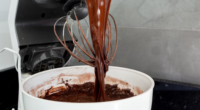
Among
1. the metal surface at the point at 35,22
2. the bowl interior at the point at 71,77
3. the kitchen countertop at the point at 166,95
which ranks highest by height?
the metal surface at the point at 35,22

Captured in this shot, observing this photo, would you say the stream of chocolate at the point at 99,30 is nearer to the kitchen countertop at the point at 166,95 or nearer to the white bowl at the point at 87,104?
the white bowl at the point at 87,104

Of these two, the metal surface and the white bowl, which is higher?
the metal surface

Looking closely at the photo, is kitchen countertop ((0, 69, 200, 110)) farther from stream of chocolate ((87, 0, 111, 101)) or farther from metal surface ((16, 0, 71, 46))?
stream of chocolate ((87, 0, 111, 101))

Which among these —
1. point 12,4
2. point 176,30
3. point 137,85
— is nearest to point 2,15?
point 12,4

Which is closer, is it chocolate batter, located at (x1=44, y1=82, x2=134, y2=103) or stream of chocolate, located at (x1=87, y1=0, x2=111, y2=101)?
stream of chocolate, located at (x1=87, y1=0, x2=111, y2=101)

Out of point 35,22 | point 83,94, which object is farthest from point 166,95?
point 35,22

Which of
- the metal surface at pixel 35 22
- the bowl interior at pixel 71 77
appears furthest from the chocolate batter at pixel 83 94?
the metal surface at pixel 35 22

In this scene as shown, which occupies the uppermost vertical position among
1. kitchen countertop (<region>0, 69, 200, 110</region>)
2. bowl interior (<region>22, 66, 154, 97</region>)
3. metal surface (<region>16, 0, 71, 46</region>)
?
metal surface (<region>16, 0, 71, 46</region>)

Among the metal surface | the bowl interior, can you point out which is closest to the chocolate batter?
the bowl interior
